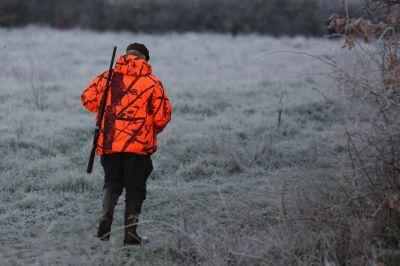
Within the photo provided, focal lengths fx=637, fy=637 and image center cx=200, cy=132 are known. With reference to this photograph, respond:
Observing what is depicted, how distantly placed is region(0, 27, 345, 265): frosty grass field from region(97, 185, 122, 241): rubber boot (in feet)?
0.41

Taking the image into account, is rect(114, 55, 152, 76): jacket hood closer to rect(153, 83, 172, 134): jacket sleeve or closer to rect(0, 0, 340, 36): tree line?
rect(153, 83, 172, 134): jacket sleeve

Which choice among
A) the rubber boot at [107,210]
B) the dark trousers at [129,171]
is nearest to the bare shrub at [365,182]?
the dark trousers at [129,171]

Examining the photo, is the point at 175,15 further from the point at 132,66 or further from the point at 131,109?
the point at 131,109

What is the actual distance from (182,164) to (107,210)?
117 inches

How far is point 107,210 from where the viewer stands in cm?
566

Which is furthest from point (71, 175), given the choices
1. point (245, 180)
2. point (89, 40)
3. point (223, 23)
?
point (223, 23)

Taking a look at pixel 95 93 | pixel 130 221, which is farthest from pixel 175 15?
pixel 130 221

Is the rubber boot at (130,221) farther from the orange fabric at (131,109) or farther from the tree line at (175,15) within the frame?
the tree line at (175,15)

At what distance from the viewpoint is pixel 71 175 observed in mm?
7602

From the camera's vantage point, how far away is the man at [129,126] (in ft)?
17.9

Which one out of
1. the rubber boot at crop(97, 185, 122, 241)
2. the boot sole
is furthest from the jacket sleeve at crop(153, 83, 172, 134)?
the boot sole

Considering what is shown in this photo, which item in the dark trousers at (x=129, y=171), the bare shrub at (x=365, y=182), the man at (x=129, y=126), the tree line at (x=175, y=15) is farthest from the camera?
the tree line at (x=175, y=15)

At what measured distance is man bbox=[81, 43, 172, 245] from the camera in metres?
5.47

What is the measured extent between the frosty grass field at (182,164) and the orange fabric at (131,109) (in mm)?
729
